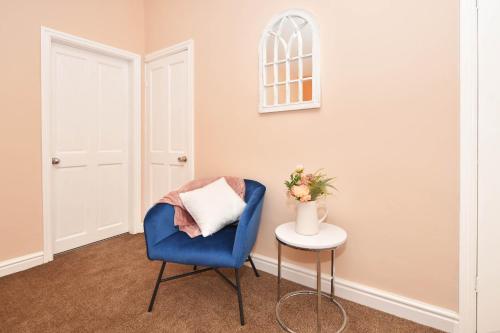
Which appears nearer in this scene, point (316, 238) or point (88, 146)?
point (316, 238)

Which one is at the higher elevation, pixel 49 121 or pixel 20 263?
pixel 49 121

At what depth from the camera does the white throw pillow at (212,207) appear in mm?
1758

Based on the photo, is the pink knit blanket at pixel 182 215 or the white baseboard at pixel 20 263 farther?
the white baseboard at pixel 20 263

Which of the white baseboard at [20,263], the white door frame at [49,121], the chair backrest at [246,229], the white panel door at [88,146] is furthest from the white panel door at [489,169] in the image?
the white baseboard at [20,263]

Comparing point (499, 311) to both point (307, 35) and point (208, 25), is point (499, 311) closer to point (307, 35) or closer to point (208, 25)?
point (307, 35)

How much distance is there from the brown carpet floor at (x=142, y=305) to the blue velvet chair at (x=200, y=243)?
→ 0.46 feet

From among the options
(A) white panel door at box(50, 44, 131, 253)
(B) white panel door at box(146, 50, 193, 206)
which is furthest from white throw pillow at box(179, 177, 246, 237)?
(A) white panel door at box(50, 44, 131, 253)

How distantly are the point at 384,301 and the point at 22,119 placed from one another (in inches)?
120

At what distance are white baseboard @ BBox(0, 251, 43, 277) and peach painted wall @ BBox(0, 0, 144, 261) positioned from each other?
4 centimetres

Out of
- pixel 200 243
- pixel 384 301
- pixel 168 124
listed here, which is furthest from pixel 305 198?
pixel 168 124

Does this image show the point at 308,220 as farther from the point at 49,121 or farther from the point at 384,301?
the point at 49,121

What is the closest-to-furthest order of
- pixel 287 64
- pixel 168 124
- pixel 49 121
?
pixel 287 64 → pixel 49 121 → pixel 168 124

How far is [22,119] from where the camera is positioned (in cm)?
219

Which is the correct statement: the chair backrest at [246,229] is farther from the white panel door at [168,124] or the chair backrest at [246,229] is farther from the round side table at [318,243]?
the white panel door at [168,124]
